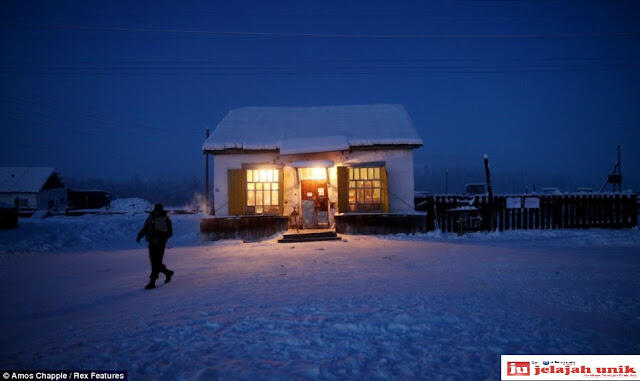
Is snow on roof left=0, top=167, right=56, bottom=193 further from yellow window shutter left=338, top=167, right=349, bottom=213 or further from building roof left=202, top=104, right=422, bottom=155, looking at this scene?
yellow window shutter left=338, top=167, right=349, bottom=213

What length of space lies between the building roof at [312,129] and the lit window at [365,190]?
47.0 inches

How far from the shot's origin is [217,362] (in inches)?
113

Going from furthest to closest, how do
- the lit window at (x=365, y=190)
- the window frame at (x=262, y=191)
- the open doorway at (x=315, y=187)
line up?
1. the open doorway at (x=315, y=187)
2. the window frame at (x=262, y=191)
3. the lit window at (x=365, y=190)

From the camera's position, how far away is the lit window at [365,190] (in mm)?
12961

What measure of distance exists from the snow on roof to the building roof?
40083mm

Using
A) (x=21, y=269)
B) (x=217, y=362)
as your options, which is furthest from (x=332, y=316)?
(x=21, y=269)

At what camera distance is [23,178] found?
39906mm

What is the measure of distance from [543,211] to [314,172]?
9863 mm

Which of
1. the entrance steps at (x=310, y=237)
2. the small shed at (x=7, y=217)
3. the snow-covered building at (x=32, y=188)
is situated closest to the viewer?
the entrance steps at (x=310, y=237)

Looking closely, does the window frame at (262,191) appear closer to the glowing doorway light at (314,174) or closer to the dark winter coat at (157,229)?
the glowing doorway light at (314,174)

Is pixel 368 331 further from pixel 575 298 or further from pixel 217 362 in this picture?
pixel 575 298

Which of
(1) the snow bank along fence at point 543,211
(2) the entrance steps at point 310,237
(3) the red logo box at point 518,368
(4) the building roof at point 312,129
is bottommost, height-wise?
(3) the red logo box at point 518,368

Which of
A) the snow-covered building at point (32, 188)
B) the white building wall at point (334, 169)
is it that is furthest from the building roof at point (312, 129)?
the snow-covered building at point (32, 188)

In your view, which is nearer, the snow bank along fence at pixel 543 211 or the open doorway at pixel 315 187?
the snow bank along fence at pixel 543 211
